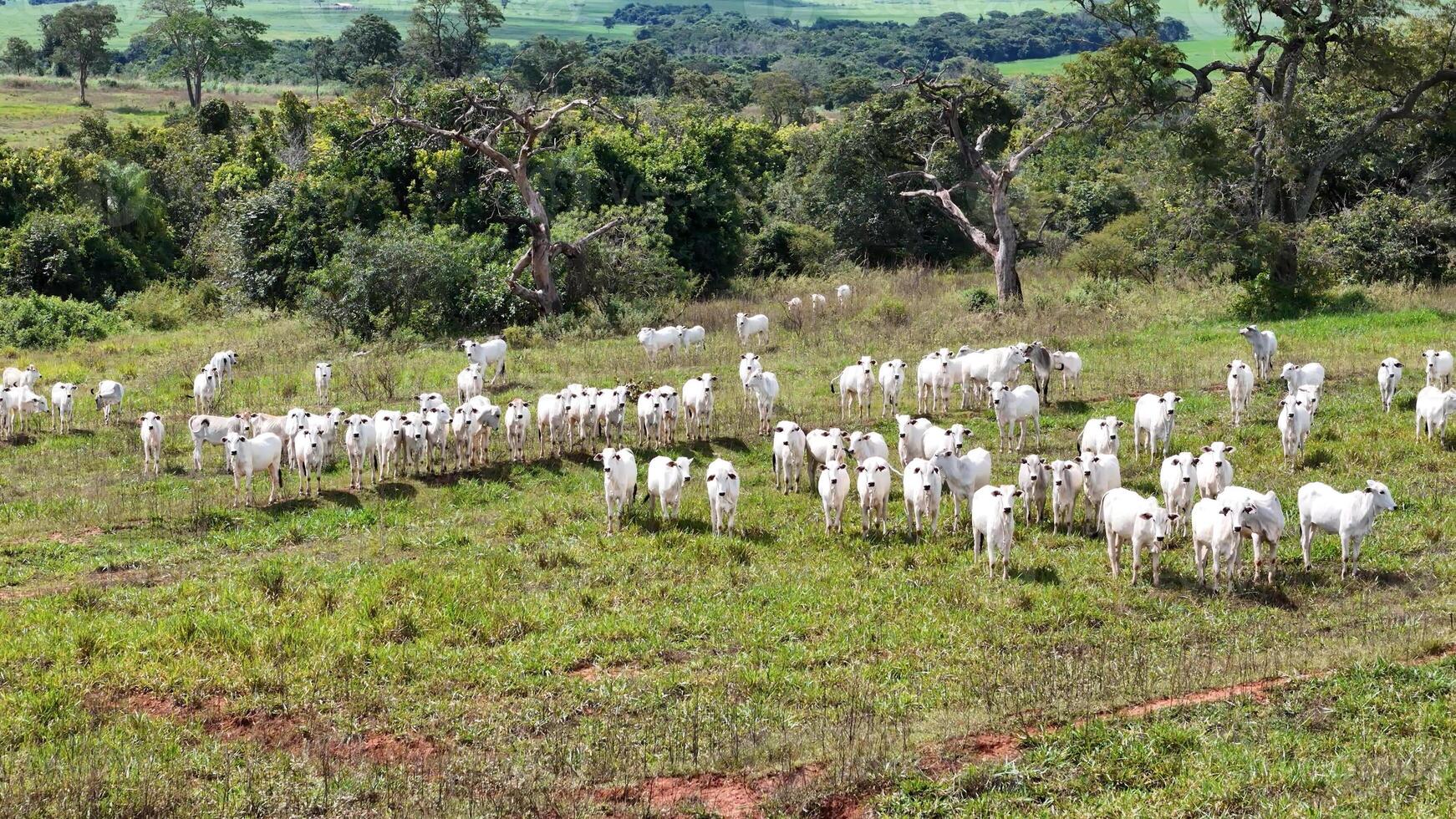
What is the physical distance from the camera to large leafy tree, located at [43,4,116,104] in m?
85.8

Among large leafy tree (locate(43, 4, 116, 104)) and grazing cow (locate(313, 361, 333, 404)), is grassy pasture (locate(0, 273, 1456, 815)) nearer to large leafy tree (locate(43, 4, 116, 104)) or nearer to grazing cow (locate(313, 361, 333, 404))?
grazing cow (locate(313, 361, 333, 404))

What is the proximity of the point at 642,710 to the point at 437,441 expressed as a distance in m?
10.0

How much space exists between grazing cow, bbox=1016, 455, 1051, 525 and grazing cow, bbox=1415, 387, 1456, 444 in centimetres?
694

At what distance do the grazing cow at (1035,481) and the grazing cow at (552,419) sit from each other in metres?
7.78

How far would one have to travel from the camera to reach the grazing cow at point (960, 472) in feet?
55.0

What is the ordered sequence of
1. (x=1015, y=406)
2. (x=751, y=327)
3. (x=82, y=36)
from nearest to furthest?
(x=1015, y=406) < (x=751, y=327) < (x=82, y=36)

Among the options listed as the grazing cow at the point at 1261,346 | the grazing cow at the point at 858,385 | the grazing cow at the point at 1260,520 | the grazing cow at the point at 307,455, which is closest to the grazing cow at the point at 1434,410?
the grazing cow at the point at 1261,346

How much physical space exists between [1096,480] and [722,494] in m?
4.70

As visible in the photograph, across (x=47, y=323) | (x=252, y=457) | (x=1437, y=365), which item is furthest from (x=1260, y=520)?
(x=47, y=323)

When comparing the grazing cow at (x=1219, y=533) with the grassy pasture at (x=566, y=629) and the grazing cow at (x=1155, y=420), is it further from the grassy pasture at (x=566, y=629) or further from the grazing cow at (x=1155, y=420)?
the grazing cow at (x=1155, y=420)

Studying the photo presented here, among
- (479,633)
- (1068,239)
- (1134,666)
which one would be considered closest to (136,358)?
(479,633)

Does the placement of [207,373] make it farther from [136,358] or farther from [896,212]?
[896,212]

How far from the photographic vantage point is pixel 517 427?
68.6 feet

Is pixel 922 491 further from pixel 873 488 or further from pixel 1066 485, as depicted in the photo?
pixel 1066 485
